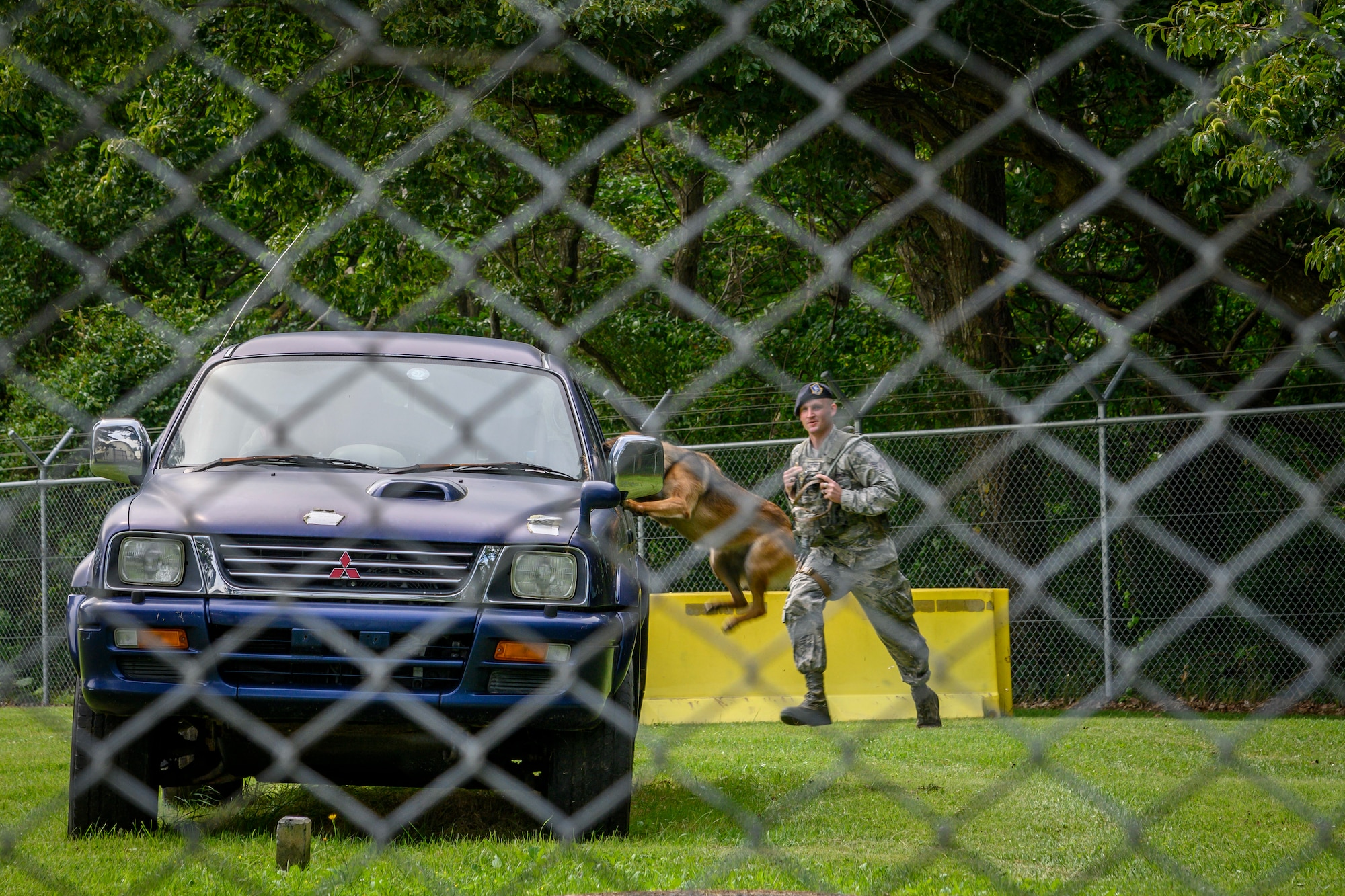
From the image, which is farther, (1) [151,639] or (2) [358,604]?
(1) [151,639]

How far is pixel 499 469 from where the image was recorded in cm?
439

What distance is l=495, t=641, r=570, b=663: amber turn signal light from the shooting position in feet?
13.1

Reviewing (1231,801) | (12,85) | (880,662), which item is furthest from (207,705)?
(880,662)

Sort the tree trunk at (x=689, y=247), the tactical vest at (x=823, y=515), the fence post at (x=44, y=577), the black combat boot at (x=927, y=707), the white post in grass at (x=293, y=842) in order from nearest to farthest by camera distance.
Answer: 1. the white post in grass at (x=293, y=842)
2. the tactical vest at (x=823, y=515)
3. the black combat boot at (x=927, y=707)
4. the fence post at (x=44, y=577)
5. the tree trunk at (x=689, y=247)

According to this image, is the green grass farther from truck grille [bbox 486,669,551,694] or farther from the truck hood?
the truck hood

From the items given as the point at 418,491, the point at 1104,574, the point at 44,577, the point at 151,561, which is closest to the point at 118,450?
the point at 151,561

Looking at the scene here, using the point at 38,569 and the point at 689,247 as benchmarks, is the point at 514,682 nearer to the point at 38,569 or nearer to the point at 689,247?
the point at 689,247

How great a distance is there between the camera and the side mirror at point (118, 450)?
4.40 meters

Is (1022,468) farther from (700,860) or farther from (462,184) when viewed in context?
(700,860)

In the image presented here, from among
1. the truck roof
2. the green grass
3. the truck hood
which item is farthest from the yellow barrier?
the truck hood

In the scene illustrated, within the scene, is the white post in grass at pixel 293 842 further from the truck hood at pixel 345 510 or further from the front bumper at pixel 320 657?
the truck hood at pixel 345 510

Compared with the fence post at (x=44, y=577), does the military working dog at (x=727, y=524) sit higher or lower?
higher

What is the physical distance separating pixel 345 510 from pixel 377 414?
1.27 feet

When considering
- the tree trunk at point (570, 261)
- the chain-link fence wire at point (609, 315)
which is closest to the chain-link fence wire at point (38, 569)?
the chain-link fence wire at point (609, 315)
